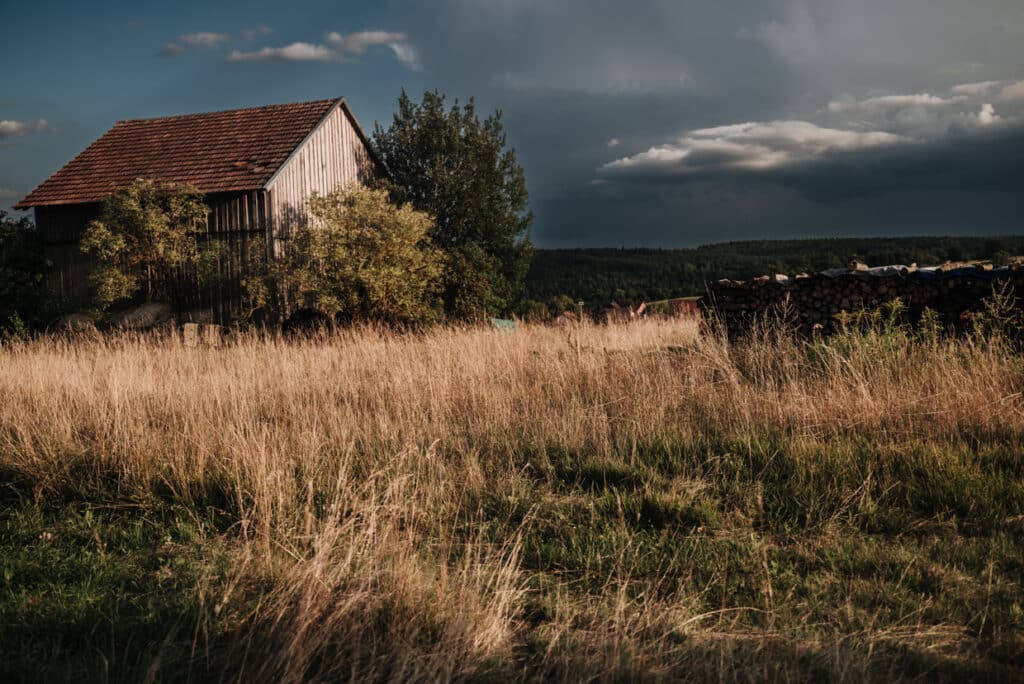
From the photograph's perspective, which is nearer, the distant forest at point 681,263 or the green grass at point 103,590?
the green grass at point 103,590

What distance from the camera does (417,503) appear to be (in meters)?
4.33

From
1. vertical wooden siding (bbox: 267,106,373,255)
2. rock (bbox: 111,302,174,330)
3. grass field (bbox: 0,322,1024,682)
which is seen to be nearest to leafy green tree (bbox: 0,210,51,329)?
rock (bbox: 111,302,174,330)

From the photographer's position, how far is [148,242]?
21531 mm

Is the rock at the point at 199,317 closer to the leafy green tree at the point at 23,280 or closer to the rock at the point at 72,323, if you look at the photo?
the rock at the point at 72,323

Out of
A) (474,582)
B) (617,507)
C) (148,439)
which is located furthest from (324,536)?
(148,439)

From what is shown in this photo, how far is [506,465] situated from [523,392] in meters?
2.11

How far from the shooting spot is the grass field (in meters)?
2.76

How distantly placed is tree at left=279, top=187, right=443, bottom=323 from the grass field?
1180 centimetres

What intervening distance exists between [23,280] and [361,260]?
523 inches

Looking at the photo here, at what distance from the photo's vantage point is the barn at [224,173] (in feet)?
71.1

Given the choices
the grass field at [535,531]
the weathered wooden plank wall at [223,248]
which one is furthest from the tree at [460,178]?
the grass field at [535,531]

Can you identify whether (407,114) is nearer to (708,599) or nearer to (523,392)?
(523,392)

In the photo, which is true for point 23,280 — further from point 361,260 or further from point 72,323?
point 361,260

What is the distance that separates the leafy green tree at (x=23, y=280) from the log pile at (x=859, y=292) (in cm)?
2221
